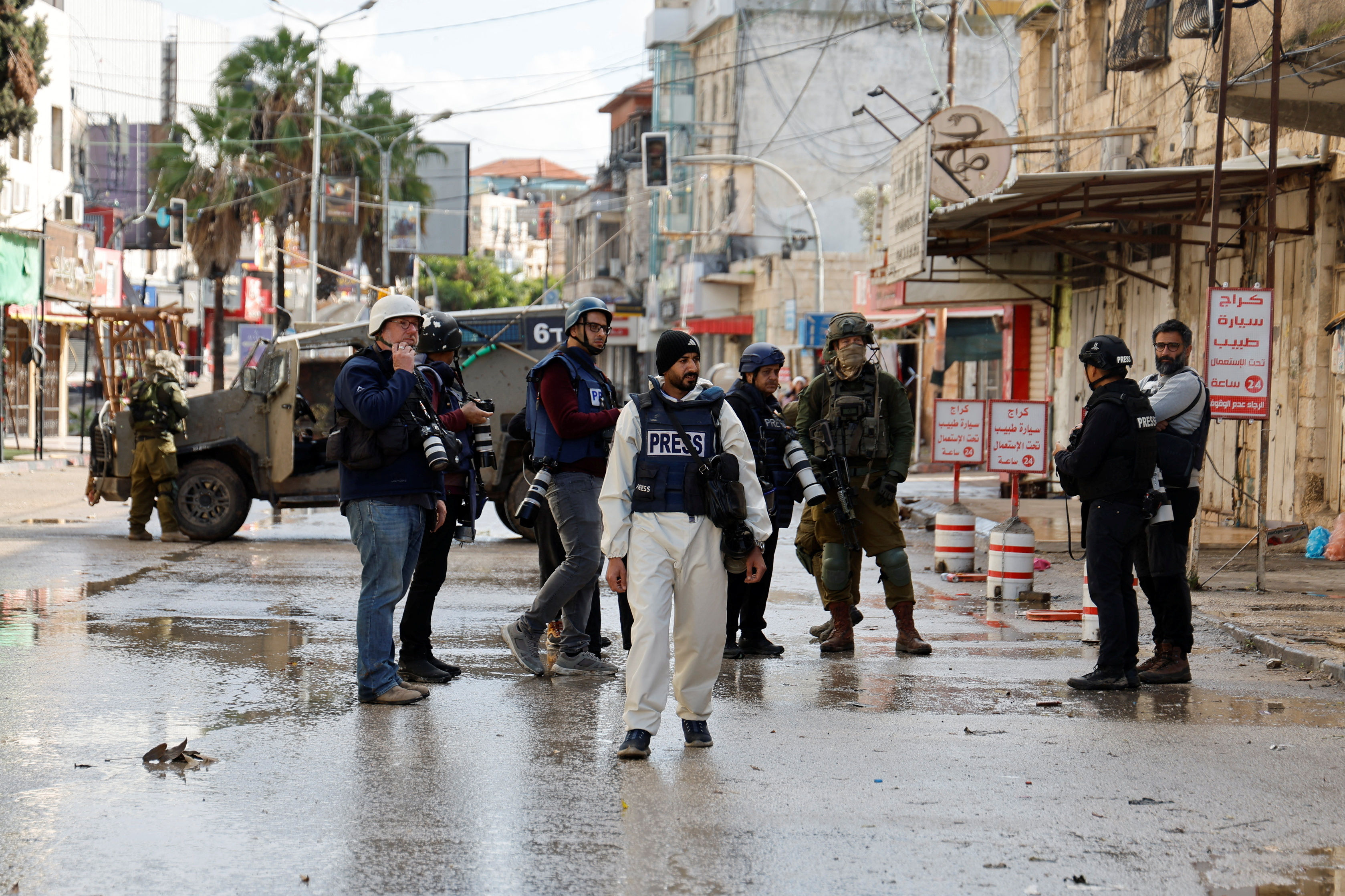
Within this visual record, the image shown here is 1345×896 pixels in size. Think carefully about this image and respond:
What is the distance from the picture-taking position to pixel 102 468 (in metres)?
15.5

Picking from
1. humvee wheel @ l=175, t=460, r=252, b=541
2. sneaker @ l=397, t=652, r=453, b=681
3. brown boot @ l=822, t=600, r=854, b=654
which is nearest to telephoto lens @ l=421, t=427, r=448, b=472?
sneaker @ l=397, t=652, r=453, b=681

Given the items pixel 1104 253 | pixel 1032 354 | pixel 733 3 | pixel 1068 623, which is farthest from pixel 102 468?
pixel 733 3

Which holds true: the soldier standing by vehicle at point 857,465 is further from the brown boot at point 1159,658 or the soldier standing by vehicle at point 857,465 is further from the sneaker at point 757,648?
the brown boot at point 1159,658

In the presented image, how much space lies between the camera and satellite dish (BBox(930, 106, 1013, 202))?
19.7m

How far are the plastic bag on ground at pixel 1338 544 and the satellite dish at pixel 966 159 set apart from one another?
7.37 metres

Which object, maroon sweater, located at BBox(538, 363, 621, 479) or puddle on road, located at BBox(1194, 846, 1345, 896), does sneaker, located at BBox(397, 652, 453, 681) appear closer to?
maroon sweater, located at BBox(538, 363, 621, 479)

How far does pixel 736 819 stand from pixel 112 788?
2.24 metres

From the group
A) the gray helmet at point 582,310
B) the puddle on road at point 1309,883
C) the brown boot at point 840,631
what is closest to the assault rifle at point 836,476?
the brown boot at point 840,631

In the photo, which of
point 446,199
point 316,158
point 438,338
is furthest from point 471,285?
point 438,338

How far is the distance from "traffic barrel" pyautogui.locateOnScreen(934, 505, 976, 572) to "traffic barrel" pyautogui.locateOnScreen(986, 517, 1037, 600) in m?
1.60

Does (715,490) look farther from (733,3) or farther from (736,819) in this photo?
(733,3)

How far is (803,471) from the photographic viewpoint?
7.25 m

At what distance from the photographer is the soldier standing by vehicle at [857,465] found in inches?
340

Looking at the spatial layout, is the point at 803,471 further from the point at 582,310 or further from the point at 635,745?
the point at 635,745
